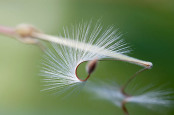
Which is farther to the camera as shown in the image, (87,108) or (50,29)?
(50,29)

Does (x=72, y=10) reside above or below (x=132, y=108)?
above

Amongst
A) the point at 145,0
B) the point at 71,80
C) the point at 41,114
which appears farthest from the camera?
the point at 145,0

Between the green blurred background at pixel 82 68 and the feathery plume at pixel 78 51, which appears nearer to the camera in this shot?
the feathery plume at pixel 78 51

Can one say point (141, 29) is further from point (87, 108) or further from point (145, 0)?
point (87, 108)

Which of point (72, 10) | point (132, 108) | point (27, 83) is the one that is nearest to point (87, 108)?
point (132, 108)

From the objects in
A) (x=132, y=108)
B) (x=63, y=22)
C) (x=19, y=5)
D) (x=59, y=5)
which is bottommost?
(x=132, y=108)

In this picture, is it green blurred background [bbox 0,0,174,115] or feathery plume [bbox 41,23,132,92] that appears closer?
feathery plume [bbox 41,23,132,92]

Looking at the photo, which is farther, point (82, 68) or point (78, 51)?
point (82, 68)

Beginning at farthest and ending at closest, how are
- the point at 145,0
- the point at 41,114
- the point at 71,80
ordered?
the point at 145,0, the point at 41,114, the point at 71,80
